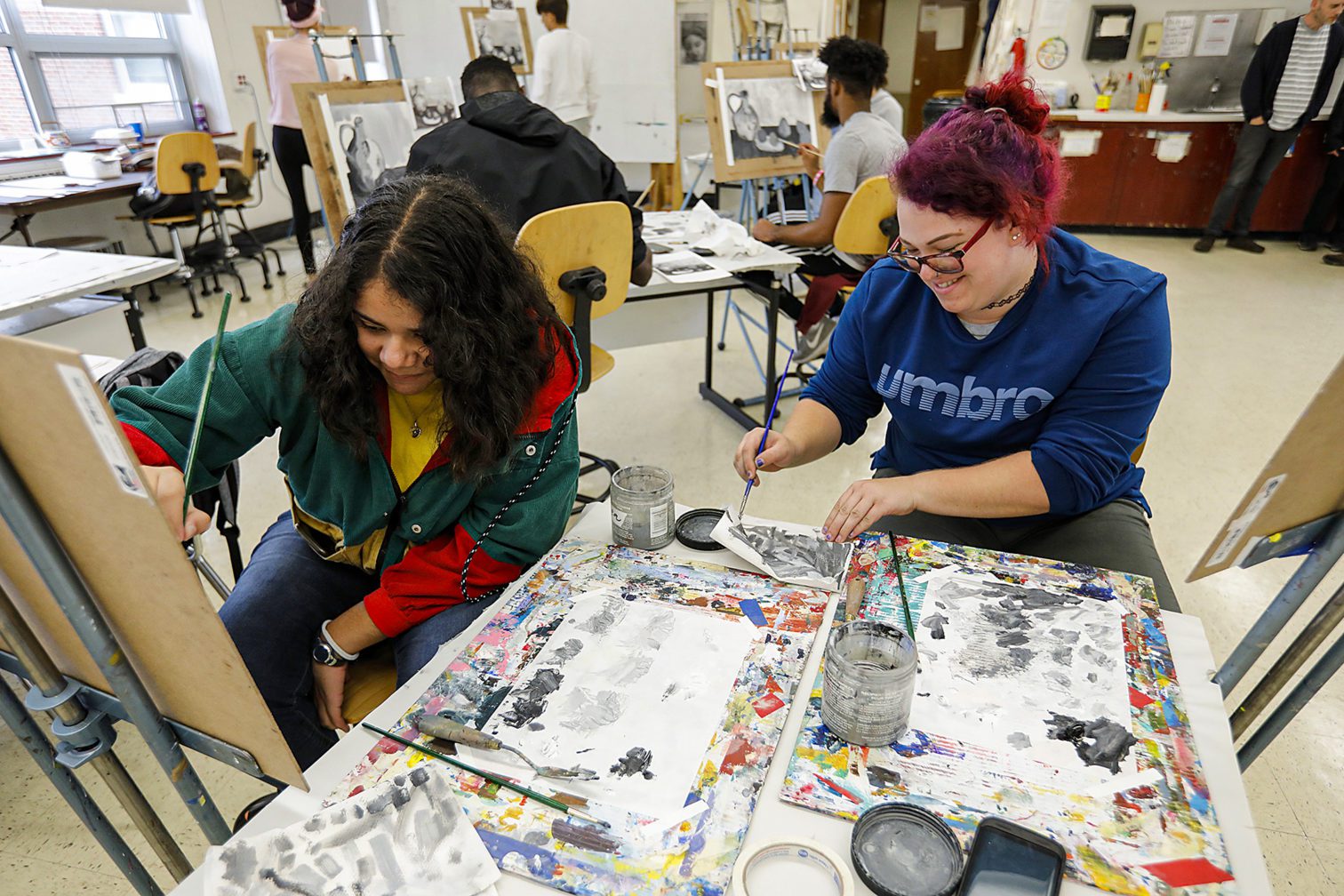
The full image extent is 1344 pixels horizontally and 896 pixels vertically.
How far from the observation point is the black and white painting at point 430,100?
3250 mm

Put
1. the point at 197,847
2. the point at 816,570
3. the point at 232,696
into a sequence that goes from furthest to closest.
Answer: the point at 197,847 < the point at 816,570 < the point at 232,696

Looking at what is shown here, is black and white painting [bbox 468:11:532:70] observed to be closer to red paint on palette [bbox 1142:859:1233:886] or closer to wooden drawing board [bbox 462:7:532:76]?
wooden drawing board [bbox 462:7:532:76]

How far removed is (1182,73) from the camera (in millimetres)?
5512

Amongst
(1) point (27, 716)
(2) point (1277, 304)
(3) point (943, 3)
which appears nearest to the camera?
(1) point (27, 716)

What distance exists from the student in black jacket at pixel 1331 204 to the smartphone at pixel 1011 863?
594cm

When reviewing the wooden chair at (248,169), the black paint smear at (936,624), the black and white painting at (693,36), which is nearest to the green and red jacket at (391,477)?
the black paint smear at (936,624)

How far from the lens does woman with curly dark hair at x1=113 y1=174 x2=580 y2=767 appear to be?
97 centimetres

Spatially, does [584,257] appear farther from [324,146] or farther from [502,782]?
[502,782]

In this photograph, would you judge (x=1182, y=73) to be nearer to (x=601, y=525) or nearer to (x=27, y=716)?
(x=601, y=525)

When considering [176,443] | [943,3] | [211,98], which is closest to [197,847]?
[176,443]

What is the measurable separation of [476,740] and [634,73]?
→ 560cm

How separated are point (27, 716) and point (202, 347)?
48cm

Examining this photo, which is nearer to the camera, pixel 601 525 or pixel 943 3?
pixel 601 525

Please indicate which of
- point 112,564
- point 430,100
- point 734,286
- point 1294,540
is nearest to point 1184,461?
point 734,286
